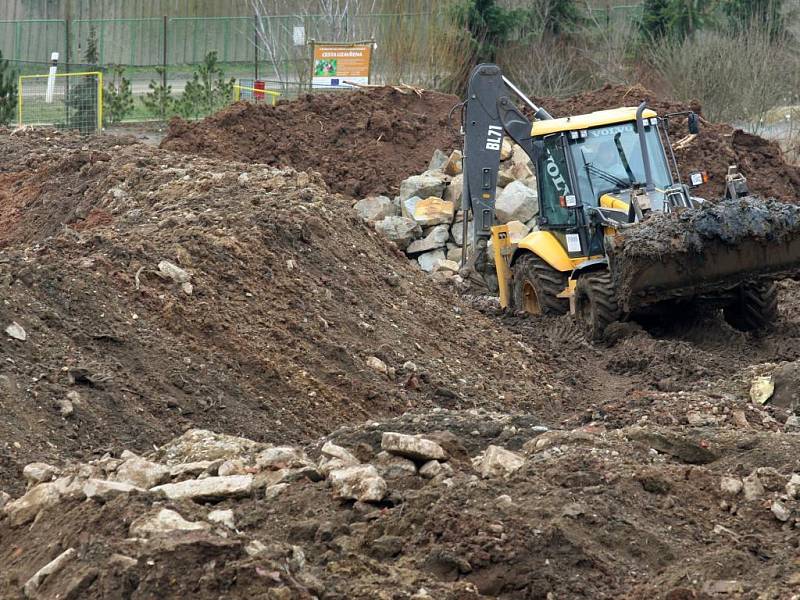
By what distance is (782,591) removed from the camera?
4520 mm

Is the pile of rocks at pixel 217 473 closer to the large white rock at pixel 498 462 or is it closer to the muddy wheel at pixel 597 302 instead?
the large white rock at pixel 498 462

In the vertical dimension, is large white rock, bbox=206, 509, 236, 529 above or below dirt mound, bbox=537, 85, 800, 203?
below

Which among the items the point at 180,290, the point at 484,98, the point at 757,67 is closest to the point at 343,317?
the point at 180,290

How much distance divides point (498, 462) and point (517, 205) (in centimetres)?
1043

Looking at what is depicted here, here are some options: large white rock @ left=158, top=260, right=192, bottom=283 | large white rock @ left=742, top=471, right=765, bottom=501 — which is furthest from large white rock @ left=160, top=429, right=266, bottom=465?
large white rock @ left=158, top=260, right=192, bottom=283

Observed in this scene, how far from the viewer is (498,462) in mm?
5910

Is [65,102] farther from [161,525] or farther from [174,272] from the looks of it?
[161,525]

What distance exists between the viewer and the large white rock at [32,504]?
539cm

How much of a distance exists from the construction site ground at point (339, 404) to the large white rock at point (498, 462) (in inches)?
2.6

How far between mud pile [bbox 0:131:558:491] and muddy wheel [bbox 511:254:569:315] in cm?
81

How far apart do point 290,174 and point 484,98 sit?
2360 mm

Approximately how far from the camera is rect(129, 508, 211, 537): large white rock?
4789 mm

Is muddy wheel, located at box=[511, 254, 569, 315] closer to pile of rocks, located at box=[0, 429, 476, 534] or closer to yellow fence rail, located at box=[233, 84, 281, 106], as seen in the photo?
pile of rocks, located at box=[0, 429, 476, 534]

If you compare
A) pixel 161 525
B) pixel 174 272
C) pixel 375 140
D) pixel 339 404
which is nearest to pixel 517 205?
pixel 375 140
